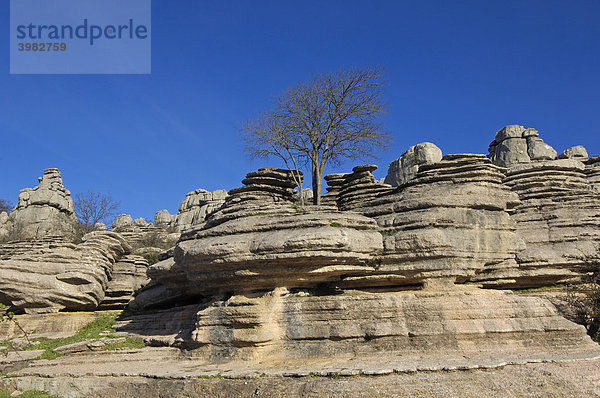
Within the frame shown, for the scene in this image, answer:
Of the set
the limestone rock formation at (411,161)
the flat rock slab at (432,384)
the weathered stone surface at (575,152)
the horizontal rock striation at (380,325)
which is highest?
the weathered stone surface at (575,152)

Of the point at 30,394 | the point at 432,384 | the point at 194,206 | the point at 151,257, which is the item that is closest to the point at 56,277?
the point at 151,257

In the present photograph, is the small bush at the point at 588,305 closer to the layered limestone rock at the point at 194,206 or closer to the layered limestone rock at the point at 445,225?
the layered limestone rock at the point at 445,225

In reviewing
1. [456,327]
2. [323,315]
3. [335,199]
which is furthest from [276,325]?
[335,199]

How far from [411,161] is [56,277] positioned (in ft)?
79.8

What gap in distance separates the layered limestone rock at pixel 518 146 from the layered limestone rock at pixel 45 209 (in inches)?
1679

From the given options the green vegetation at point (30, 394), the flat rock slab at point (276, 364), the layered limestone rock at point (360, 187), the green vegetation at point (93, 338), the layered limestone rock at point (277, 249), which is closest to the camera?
the flat rock slab at point (276, 364)

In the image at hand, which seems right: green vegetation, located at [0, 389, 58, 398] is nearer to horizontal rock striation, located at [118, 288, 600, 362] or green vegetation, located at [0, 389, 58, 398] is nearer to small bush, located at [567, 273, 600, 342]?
horizontal rock striation, located at [118, 288, 600, 362]

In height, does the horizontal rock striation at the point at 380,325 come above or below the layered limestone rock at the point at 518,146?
below

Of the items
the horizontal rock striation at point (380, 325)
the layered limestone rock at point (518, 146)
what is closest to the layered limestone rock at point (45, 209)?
the horizontal rock striation at point (380, 325)

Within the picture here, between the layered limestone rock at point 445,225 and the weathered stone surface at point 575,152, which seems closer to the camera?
the layered limestone rock at point 445,225

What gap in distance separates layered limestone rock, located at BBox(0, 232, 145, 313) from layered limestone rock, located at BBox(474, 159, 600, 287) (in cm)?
1812

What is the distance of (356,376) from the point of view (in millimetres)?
10328

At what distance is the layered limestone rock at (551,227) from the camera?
49.3 feet

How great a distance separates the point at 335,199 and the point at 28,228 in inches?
1583
